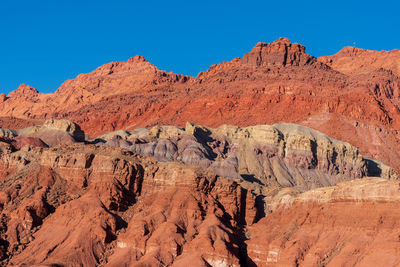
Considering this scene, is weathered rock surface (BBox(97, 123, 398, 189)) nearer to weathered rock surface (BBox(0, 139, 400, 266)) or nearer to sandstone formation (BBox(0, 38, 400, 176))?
sandstone formation (BBox(0, 38, 400, 176))

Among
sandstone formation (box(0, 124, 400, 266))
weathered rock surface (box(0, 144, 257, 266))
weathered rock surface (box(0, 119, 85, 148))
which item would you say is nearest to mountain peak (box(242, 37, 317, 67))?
weathered rock surface (box(0, 119, 85, 148))

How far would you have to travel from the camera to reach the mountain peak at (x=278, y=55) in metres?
190

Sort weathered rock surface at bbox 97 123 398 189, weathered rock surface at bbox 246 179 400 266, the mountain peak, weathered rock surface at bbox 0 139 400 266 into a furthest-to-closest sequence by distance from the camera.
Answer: the mountain peak < weathered rock surface at bbox 97 123 398 189 < weathered rock surface at bbox 0 139 400 266 < weathered rock surface at bbox 246 179 400 266

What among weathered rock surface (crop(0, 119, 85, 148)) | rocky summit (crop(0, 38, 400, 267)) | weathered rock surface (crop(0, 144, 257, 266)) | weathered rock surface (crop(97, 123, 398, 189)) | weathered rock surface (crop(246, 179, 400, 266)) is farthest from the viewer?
weathered rock surface (crop(0, 119, 85, 148))

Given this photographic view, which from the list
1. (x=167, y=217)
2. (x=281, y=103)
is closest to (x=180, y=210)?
(x=167, y=217)

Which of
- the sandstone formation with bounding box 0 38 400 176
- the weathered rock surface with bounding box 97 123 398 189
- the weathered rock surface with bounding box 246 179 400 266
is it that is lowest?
the weathered rock surface with bounding box 246 179 400 266

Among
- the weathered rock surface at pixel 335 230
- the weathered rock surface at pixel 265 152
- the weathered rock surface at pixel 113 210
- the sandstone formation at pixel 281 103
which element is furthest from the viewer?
the sandstone formation at pixel 281 103

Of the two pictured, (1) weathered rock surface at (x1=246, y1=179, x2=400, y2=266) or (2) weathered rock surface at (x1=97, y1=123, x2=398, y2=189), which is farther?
(2) weathered rock surface at (x1=97, y1=123, x2=398, y2=189)

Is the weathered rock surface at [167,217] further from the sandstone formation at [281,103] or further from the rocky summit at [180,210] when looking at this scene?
the sandstone formation at [281,103]

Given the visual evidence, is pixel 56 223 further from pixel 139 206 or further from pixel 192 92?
pixel 192 92

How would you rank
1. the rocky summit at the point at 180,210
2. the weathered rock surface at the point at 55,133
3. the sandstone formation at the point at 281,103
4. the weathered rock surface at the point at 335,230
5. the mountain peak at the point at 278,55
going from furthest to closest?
the mountain peak at the point at 278,55, the sandstone formation at the point at 281,103, the weathered rock surface at the point at 55,133, the rocky summit at the point at 180,210, the weathered rock surface at the point at 335,230

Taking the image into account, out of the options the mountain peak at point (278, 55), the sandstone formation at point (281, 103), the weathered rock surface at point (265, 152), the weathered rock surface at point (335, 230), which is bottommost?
the weathered rock surface at point (335, 230)

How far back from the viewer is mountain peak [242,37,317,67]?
190000 mm

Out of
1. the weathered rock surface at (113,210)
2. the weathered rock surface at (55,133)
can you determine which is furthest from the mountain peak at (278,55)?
the weathered rock surface at (113,210)
